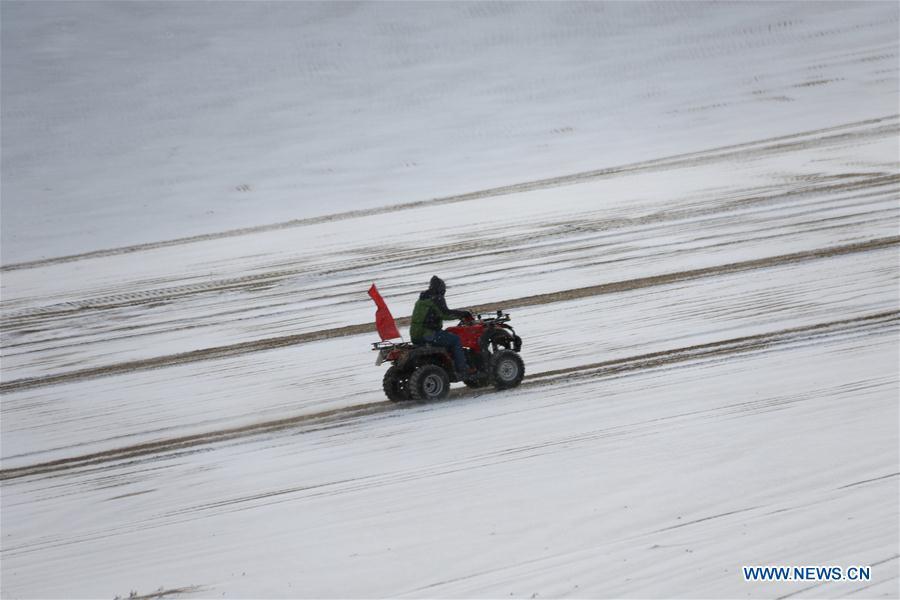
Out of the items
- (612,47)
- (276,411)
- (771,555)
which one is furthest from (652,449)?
(612,47)

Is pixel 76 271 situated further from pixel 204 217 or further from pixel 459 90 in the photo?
pixel 459 90

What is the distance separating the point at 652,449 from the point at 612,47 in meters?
35.7

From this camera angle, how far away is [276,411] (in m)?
12.4

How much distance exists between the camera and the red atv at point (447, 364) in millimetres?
11383

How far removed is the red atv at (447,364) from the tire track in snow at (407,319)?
158 inches

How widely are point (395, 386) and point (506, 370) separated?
1.09 meters

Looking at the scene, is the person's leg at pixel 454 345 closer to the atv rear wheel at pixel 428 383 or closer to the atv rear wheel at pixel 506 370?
Answer: the atv rear wheel at pixel 428 383

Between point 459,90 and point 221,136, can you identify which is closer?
point 221,136

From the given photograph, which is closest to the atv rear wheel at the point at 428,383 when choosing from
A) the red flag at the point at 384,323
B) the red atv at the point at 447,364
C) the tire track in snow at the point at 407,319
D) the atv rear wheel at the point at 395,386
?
the red atv at the point at 447,364

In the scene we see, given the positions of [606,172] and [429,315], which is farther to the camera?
[606,172]

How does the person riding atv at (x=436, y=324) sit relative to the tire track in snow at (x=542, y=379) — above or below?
above

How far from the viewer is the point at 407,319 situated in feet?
55.0

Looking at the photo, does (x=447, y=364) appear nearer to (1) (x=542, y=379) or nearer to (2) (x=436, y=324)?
(2) (x=436, y=324)

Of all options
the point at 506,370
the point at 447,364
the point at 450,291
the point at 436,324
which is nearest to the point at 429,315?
the point at 436,324
